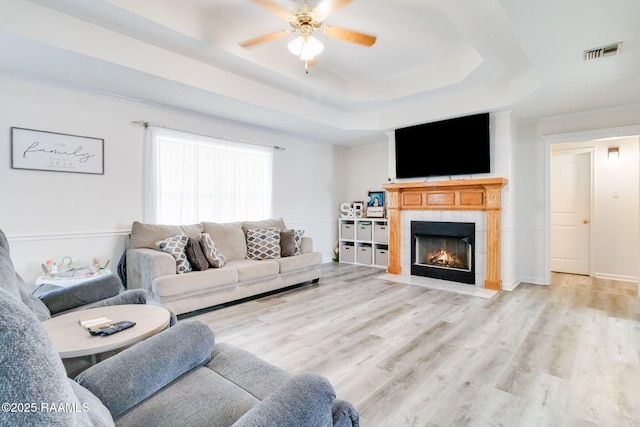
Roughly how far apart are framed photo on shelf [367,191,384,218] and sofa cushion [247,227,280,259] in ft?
7.49

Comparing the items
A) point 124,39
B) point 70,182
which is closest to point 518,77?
point 124,39

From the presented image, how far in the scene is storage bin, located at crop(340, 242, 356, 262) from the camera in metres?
6.21

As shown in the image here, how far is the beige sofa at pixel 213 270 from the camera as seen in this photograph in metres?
3.13

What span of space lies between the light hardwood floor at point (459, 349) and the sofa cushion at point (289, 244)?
528mm

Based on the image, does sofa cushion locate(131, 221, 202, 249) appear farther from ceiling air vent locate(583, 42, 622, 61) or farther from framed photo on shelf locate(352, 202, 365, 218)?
ceiling air vent locate(583, 42, 622, 61)

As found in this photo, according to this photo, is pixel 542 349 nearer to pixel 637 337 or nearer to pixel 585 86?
pixel 637 337

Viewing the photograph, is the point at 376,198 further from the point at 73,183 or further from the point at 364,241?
the point at 73,183

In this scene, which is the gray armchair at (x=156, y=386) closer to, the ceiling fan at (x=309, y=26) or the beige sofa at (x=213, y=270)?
the beige sofa at (x=213, y=270)

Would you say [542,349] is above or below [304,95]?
below

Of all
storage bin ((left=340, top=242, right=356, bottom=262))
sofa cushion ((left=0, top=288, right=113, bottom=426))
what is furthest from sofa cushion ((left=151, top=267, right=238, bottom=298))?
storage bin ((left=340, top=242, right=356, bottom=262))

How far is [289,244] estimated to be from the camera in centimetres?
445

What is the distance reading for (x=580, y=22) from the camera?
7.56ft

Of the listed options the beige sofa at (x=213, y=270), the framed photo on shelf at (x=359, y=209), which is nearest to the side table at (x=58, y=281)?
the beige sofa at (x=213, y=270)

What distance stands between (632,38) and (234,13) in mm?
3354
